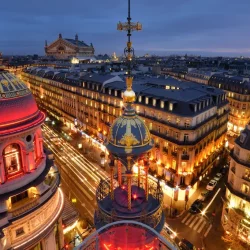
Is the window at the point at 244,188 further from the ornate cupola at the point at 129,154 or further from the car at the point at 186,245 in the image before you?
the ornate cupola at the point at 129,154

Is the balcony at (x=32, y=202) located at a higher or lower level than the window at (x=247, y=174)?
higher

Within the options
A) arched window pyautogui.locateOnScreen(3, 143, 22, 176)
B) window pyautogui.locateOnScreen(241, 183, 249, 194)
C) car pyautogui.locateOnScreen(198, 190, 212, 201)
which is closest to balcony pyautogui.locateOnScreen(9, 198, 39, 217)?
arched window pyautogui.locateOnScreen(3, 143, 22, 176)

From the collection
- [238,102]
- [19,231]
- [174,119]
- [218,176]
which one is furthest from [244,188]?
[238,102]

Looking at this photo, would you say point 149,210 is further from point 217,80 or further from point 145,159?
point 217,80

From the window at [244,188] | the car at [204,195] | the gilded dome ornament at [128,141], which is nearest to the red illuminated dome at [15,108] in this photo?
the gilded dome ornament at [128,141]

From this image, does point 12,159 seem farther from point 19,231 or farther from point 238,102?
point 238,102

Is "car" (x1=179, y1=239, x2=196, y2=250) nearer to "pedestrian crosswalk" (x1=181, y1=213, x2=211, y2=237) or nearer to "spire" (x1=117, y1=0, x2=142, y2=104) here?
"pedestrian crosswalk" (x1=181, y1=213, x2=211, y2=237)
